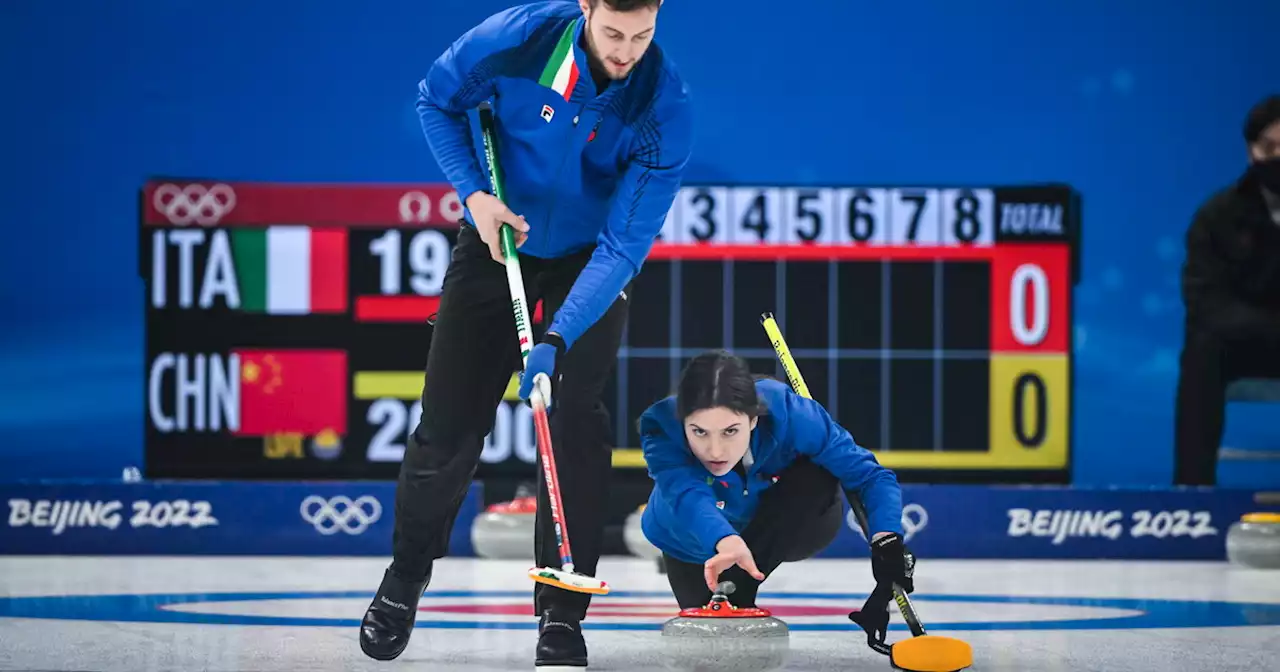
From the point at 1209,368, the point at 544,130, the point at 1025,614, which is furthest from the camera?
the point at 1209,368

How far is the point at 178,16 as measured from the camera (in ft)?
21.7

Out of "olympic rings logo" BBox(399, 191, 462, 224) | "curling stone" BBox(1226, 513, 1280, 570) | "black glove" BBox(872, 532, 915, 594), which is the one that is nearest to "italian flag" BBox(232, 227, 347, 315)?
"olympic rings logo" BBox(399, 191, 462, 224)

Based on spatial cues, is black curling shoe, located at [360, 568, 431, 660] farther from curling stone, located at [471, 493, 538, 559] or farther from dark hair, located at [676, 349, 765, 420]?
curling stone, located at [471, 493, 538, 559]

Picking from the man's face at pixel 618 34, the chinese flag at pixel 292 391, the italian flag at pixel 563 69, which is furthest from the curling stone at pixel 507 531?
the man's face at pixel 618 34

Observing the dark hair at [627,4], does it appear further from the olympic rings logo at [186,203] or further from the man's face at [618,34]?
the olympic rings logo at [186,203]

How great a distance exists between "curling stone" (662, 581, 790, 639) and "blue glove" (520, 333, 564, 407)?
0.56m

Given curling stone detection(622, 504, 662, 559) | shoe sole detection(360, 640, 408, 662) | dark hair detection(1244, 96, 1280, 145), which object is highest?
dark hair detection(1244, 96, 1280, 145)

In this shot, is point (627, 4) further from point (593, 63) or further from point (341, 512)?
point (341, 512)

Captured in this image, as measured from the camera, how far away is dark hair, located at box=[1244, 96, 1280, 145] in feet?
18.8

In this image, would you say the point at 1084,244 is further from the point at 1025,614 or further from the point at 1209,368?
the point at 1025,614

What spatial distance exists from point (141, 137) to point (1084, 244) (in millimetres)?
3723

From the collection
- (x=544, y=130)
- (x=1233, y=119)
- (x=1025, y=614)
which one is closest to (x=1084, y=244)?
(x=1233, y=119)

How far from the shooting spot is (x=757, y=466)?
10.2 feet

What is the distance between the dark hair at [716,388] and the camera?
287cm
